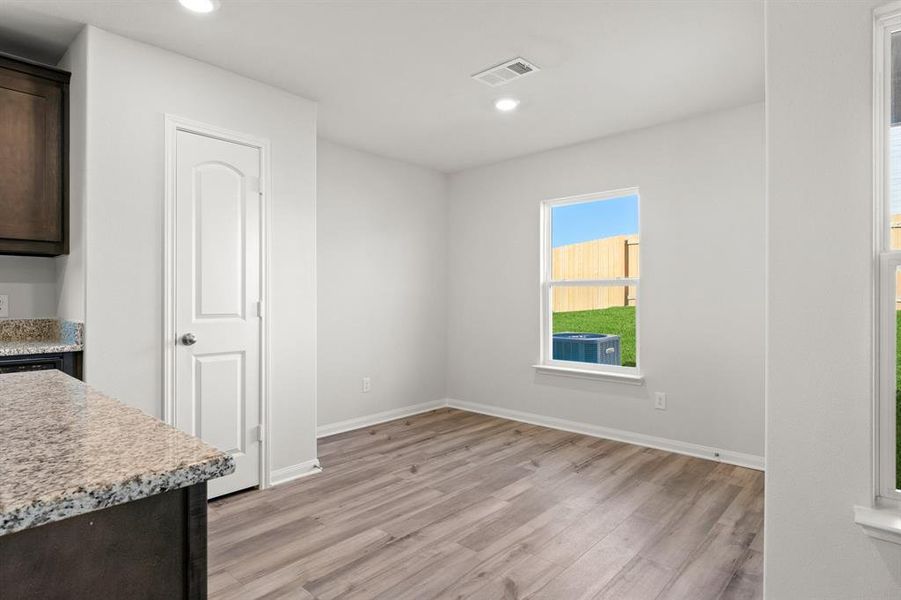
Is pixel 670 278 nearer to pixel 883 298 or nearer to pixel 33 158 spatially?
pixel 883 298

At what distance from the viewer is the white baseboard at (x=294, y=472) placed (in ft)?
10.4

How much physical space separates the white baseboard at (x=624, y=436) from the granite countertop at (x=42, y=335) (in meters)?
3.52

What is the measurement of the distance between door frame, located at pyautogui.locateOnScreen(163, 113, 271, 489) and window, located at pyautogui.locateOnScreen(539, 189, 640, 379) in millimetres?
2570

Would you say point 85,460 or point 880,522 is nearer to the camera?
point 85,460

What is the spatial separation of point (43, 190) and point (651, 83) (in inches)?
138

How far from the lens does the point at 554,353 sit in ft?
15.5

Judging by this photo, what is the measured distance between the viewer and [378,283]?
15.8 ft

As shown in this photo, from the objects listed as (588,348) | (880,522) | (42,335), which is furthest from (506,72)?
(42,335)

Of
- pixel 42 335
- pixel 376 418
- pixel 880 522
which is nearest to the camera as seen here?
pixel 880 522

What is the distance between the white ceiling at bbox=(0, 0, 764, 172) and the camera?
7.79ft

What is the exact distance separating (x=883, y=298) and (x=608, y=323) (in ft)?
9.31

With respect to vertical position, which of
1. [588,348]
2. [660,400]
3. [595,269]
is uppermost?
[595,269]

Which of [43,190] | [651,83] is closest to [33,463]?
[43,190]

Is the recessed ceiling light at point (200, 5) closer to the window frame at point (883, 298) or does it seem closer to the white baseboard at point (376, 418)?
the window frame at point (883, 298)
